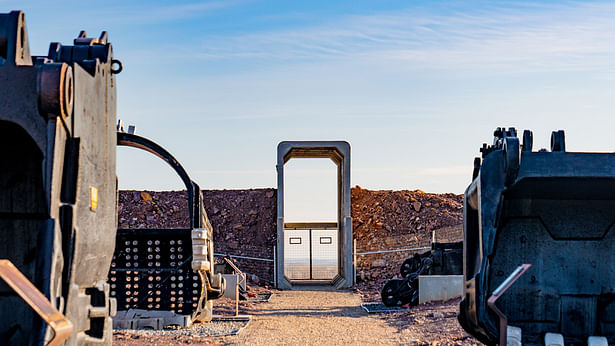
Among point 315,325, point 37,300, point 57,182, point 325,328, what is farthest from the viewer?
point 315,325

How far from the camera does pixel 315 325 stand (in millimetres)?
13180

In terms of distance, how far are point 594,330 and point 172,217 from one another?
26304 mm

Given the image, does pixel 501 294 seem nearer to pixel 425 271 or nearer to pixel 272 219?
pixel 425 271

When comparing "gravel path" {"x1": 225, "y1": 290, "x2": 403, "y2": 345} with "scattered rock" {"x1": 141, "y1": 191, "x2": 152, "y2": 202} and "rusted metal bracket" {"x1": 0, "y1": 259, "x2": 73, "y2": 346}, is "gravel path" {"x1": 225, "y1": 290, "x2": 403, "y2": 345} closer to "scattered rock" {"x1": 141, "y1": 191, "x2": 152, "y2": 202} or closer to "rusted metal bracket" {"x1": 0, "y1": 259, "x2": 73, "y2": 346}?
"rusted metal bracket" {"x1": 0, "y1": 259, "x2": 73, "y2": 346}

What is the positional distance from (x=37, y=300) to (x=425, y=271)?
14177 millimetres

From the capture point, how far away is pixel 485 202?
582cm

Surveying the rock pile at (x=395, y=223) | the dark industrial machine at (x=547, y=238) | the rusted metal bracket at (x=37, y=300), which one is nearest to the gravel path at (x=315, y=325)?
the dark industrial machine at (x=547, y=238)

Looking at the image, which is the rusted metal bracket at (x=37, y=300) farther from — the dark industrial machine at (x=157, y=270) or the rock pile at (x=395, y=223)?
the rock pile at (x=395, y=223)

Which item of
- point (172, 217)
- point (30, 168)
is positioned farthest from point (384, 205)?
point (30, 168)

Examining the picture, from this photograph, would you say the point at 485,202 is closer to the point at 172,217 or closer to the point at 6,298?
the point at 6,298

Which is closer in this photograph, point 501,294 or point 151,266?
point 501,294

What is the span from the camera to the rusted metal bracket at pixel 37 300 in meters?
3.51

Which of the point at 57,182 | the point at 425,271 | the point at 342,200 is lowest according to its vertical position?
the point at 425,271

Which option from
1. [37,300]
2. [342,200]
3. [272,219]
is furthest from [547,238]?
[272,219]
